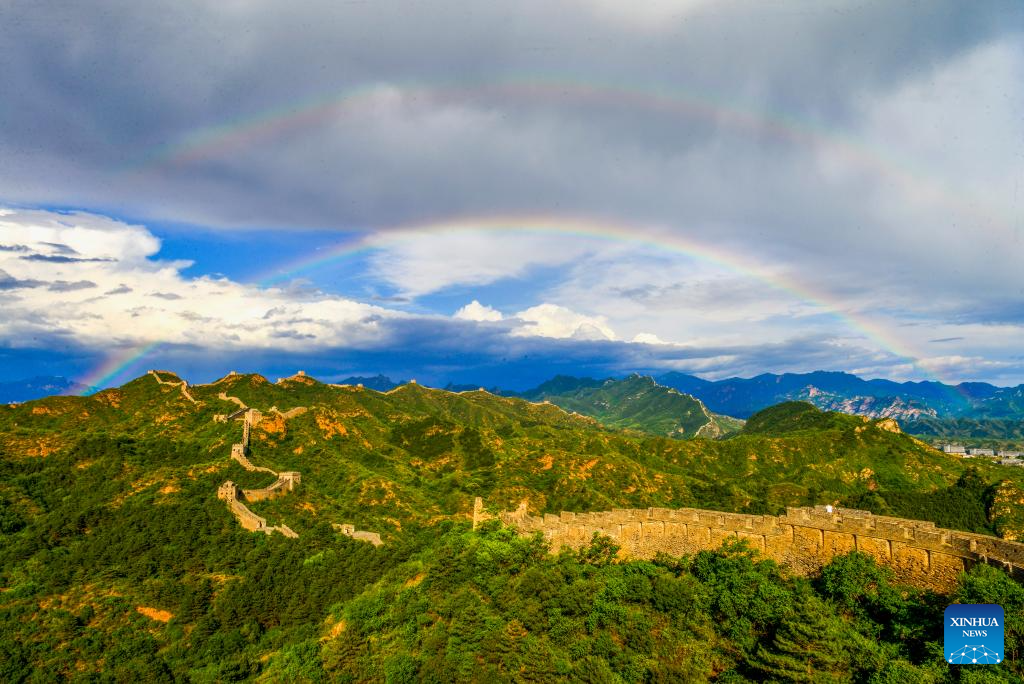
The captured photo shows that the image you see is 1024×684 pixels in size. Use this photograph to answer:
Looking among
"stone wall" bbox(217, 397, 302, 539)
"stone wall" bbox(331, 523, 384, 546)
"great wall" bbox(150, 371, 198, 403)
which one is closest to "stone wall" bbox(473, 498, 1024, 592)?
"stone wall" bbox(331, 523, 384, 546)

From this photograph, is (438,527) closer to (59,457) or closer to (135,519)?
(135,519)

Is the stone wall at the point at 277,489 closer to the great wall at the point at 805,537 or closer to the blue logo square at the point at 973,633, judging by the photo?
the great wall at the point at 805,537

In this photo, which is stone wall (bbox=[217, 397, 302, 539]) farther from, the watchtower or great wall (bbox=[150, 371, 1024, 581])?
great wall (bbox=[150, 371, 1024, 581])

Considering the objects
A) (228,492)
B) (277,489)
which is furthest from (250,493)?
(277,489)

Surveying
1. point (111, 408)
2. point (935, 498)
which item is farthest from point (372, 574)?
point (935, 498)

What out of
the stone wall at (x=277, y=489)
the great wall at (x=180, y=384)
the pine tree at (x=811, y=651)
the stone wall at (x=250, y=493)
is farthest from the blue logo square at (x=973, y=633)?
the great wall at (x=180, y=384)

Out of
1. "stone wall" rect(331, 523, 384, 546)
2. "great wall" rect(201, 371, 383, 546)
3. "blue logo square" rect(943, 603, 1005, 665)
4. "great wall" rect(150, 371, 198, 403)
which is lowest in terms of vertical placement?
"stone wall" rect(331, 523, 384, 546)
